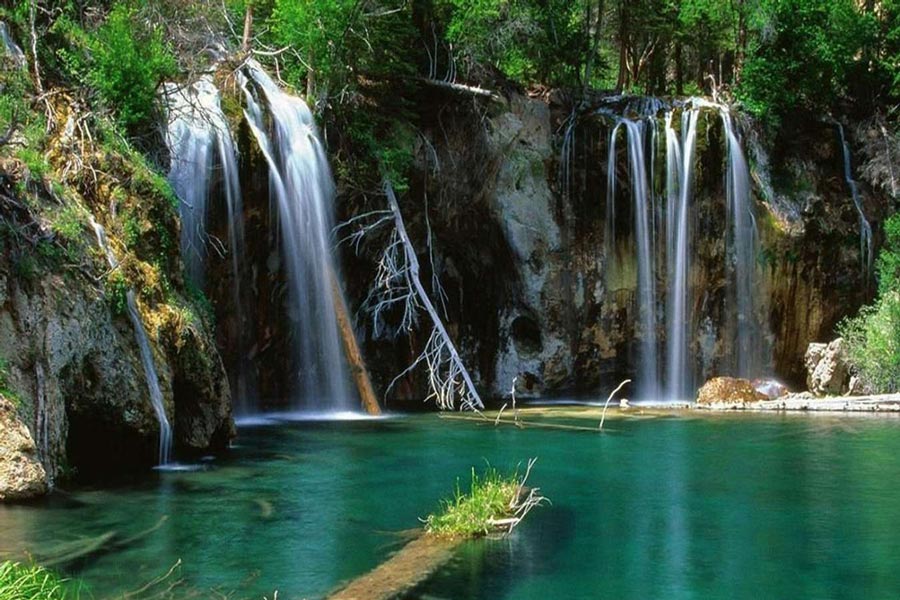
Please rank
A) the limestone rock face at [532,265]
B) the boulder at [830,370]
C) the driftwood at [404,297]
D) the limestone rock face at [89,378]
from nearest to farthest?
the limestone rock face at [89,378] < the driftwood at [404,297] < the boulder at [830,370] < the limestone rock face at [532,265]

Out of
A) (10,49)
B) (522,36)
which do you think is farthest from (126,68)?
(522,36)

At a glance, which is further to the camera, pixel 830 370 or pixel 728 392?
pixel 830 370

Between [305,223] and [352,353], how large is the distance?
2528 mm

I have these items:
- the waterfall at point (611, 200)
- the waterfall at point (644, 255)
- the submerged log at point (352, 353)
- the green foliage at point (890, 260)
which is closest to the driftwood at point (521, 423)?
the submerged log at point (352, 353)

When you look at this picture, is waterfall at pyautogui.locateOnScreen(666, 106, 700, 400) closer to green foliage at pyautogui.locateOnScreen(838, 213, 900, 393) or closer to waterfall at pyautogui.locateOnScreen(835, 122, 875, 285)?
green foliage at pyautogui.locateOnScreen(838, 213, 900, 393)

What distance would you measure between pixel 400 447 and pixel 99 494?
190 inches

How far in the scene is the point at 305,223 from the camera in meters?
18.0

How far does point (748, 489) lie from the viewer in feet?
35.4

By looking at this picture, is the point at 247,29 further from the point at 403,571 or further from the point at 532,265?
A: the point at 403,571

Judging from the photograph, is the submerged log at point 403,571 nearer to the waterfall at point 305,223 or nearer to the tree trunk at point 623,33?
the waterfall at point 305,223

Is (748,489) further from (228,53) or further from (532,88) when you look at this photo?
(532,88)

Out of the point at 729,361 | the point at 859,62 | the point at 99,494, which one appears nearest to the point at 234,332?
the point at 99,494

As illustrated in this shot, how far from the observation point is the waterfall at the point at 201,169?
16000 mm

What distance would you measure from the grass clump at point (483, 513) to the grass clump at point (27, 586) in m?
3.07
